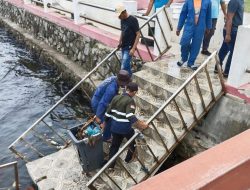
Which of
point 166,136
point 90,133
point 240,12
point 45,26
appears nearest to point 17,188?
point 90,133

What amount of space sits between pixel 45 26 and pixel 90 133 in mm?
9407

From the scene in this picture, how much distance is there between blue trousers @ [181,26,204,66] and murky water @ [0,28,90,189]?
4.15 m

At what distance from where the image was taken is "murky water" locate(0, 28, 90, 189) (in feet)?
23.5

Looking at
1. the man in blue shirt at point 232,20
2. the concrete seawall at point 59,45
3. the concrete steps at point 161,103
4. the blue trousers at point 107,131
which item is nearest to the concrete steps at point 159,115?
the concrete steps at point 161,103

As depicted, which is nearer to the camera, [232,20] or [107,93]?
[107,93]

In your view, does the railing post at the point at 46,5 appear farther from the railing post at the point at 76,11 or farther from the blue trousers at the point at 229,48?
the blue trousers at the point at 229,48

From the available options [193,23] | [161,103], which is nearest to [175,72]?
[161,103]

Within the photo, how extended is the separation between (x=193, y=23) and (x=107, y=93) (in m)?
2.27

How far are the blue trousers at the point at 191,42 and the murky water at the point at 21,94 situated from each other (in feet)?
13.6

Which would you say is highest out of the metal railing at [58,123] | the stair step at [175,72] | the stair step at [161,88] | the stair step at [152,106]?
the stair step at [175,72]

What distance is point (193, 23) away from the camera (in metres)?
5.72

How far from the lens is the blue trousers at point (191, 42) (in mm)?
5793

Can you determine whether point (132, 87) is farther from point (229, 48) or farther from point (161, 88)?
point (229, 48)

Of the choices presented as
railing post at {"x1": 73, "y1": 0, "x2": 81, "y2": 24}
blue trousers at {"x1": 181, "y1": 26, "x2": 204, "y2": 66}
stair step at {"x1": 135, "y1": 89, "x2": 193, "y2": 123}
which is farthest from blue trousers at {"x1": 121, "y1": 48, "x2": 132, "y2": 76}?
railing post at {"x1": 73, "y1": 0, "x2": 81, "y2": 24}
